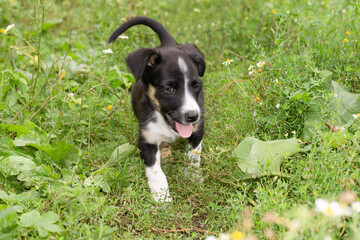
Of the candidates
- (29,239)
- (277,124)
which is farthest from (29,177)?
(277,124)

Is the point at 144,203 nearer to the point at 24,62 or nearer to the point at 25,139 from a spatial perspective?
the point at 25,139

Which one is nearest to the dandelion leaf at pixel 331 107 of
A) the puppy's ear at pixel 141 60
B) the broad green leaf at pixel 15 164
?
the puppy's ear at pixel 141 60

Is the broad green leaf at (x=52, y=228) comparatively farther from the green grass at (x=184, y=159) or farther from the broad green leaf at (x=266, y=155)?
the broad green leaf at (x=266, y=155)

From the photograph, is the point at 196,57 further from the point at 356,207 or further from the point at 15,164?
the point at 356,207

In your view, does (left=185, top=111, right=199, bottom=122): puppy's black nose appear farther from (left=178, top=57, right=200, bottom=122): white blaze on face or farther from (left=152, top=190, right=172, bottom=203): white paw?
(left=152, top=190, right=172, bottom=203): white paw

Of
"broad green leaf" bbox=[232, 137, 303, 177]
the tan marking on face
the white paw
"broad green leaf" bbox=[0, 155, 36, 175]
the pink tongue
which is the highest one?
the tan marking on face

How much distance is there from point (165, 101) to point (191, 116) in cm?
26

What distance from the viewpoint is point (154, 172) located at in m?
3.26

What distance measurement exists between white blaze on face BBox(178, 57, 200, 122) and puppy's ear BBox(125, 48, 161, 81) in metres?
0.20

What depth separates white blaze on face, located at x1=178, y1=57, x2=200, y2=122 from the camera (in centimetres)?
307

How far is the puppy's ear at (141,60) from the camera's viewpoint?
312 centimetres

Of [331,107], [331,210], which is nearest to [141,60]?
[331,107]

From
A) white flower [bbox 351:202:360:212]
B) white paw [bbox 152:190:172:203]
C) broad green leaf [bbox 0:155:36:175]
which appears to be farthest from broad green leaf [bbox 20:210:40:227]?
white flower [bbox 351:202:360:212]

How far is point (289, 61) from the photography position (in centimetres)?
345
